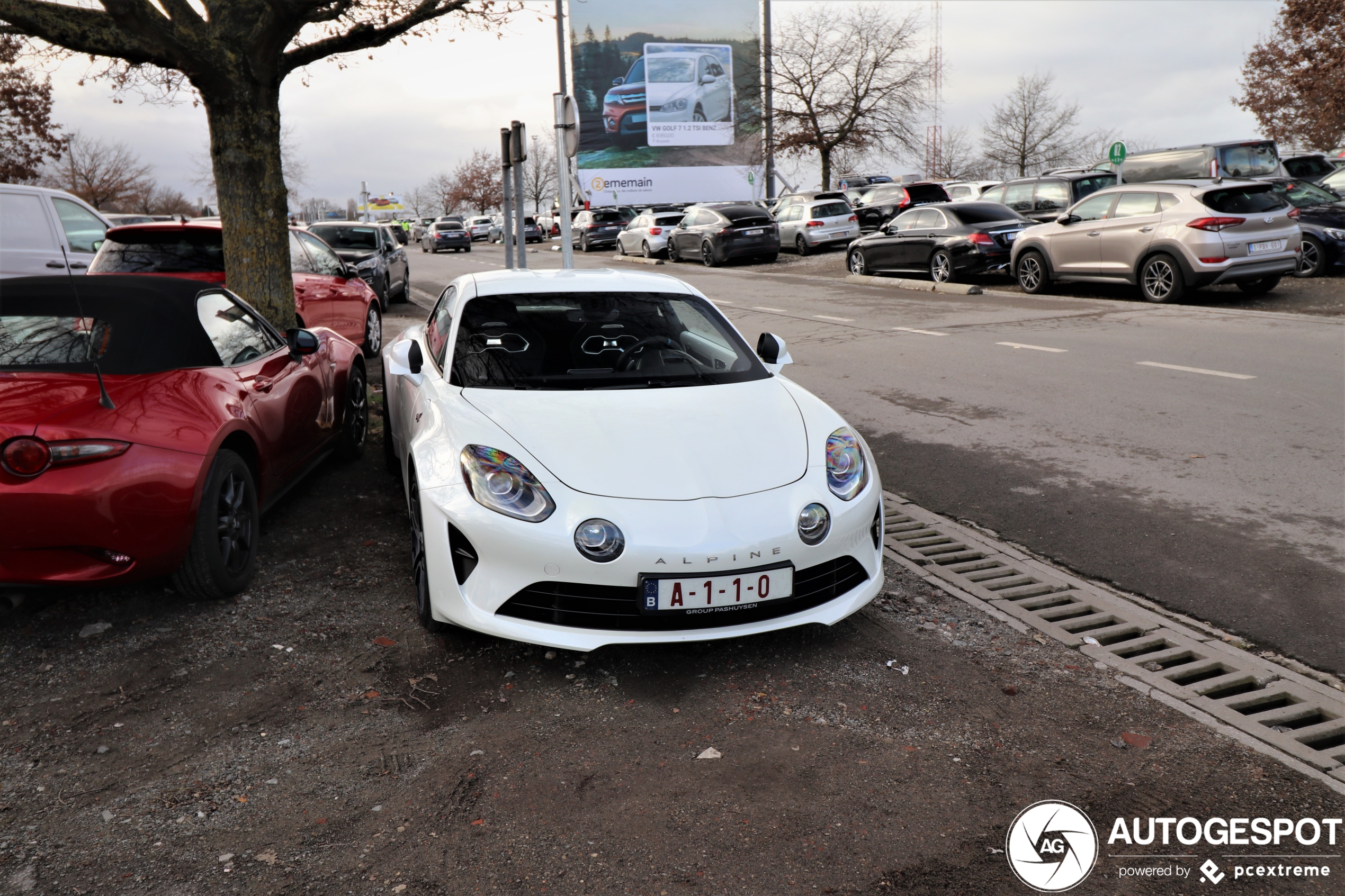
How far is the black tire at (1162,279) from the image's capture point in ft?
46.7

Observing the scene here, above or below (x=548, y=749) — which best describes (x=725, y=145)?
above

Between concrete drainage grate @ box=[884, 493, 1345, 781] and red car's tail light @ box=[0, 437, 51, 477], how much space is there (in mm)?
3628

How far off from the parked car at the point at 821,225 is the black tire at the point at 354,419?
2282 cm

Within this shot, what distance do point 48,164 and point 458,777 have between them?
56.4 metres

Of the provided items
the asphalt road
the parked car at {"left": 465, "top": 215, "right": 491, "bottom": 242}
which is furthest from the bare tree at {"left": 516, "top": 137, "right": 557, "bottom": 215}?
the asphalt road

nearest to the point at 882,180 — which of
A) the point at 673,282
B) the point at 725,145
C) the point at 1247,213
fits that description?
the point at 725,145

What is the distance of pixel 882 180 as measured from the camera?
173ft

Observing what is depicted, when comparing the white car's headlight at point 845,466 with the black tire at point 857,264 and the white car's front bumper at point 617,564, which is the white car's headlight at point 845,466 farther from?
the black tire at point 857,264

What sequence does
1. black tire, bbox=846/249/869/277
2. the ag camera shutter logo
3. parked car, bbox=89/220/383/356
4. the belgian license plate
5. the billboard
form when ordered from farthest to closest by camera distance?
1. the billboard
2. black tire, bbox=846/249/869/277
3. parked car, bbox=89/220/383/356
4. the belgian license plate
5. the ag camera shutter logo

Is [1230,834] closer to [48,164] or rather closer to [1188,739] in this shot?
[1188,739]

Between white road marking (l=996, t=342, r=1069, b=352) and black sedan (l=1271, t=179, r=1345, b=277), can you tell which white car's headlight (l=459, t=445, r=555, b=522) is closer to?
white road marking (l=996, t=342, r=1069, b=352)

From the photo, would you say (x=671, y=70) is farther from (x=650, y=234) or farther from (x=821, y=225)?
(x=821, y=225)

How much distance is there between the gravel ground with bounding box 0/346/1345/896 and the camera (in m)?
2.59

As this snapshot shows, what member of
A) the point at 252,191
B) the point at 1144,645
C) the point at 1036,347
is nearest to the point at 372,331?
the point at 252,191
